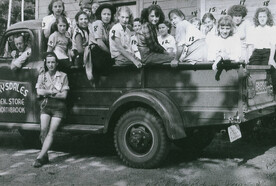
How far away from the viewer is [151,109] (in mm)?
5137

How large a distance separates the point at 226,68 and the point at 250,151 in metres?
2.18

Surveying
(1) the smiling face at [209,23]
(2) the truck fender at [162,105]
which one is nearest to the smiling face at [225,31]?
(2) the truck fender at [162,105]

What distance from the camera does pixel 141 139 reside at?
16.7 ft

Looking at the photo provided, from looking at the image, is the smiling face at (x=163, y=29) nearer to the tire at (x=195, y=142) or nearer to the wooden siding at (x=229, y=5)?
the tire at (x=195, y=142)

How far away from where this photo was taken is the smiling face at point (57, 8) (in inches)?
251

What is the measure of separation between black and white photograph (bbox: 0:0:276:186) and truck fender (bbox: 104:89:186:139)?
12mm

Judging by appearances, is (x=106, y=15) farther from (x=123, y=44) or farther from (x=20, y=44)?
(x=20, y=44)

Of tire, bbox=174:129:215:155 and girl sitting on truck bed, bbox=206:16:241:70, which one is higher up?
girl sitting on truck bed, bbox=206:16:241:70

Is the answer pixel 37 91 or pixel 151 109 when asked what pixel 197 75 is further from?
pixel 37 91

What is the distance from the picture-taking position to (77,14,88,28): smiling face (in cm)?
602

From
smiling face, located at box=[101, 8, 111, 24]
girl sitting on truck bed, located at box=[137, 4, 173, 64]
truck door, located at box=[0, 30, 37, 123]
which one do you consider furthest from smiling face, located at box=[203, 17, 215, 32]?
truck door, located at box=[0, 30, 37, 123]

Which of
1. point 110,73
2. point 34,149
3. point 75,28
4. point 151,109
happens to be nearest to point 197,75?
point 151,109

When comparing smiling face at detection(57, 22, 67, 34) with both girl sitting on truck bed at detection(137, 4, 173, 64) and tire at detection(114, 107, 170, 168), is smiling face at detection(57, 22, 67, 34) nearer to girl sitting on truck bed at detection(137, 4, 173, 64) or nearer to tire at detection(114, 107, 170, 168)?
girl sitting on truck bed at detection(137, 4, 173, 64)

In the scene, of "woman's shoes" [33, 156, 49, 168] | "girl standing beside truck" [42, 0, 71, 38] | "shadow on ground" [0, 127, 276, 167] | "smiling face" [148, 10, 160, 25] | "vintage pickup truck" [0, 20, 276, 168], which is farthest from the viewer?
"girl standing beside truck" [42, 0, 71, 38]
